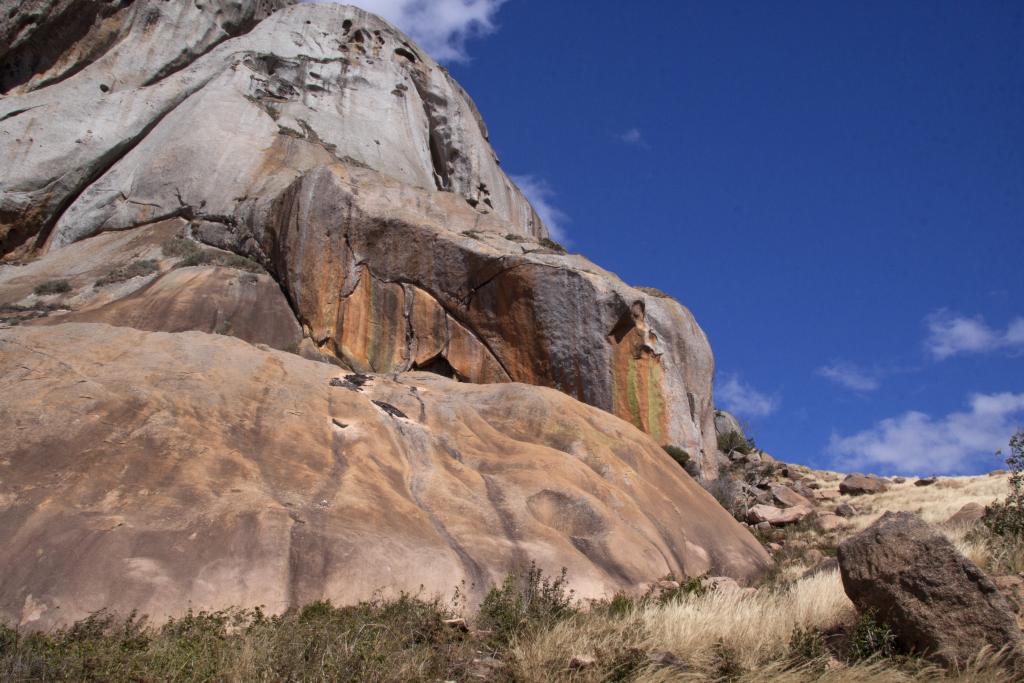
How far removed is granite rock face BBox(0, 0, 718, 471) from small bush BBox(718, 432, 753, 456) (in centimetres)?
734

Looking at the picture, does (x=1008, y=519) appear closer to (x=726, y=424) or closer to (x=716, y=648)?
(x=716, y=648)

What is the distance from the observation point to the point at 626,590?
1298cm

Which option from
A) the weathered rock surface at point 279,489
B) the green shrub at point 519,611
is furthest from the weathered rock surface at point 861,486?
the green shrub at point 519,611

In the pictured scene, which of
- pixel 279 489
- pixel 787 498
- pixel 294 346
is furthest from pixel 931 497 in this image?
pixel 279 489

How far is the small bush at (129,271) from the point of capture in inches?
1018

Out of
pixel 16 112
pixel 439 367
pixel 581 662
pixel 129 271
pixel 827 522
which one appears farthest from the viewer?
pixel 16 112

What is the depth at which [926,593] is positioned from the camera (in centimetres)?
708

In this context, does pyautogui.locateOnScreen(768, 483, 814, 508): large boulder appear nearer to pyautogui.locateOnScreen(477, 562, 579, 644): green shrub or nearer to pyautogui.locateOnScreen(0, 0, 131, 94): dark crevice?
pyautogui.locateOnScreen(477, 562, 579, 644): green shrub

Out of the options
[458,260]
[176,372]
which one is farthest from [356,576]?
[458,260]

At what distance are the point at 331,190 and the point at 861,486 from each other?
73.2 ft

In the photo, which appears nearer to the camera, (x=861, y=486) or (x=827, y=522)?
(x=827, y=522)

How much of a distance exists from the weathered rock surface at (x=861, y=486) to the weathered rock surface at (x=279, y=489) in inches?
605

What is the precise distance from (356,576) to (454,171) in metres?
39.2

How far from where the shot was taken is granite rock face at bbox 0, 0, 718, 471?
992 inches
